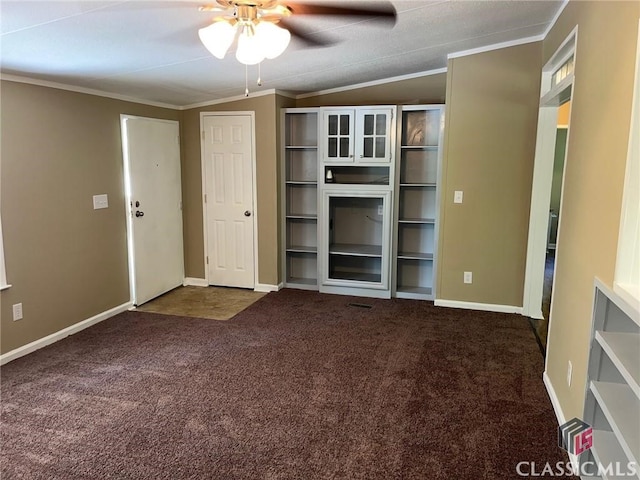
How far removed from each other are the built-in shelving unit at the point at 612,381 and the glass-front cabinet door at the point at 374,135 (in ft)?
9.92

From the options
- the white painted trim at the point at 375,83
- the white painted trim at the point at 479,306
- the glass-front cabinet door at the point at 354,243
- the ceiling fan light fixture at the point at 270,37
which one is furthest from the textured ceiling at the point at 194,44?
the white painted trim at the point at 479,306

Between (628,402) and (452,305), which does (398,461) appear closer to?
(628,402)

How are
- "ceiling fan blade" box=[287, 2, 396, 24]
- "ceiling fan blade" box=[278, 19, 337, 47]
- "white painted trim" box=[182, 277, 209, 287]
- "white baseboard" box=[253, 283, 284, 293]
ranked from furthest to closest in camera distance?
"white painted trim" box=[182, 277, 209, 287]
"white baseboard" box=[253, 283, 284, 293]
"ceiling fan blade" box=[278, 19, 337, 47]
"ceiling fan blade" box=[287, 2, 396, 24]

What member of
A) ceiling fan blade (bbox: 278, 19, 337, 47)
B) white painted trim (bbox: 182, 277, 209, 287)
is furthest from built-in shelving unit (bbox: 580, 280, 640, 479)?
white painted trim (bbox: 182, 277, 209, 287)

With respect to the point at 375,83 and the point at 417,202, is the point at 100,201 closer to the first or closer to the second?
the point at 375,83

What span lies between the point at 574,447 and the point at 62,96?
14.1ft

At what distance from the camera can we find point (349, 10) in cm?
266

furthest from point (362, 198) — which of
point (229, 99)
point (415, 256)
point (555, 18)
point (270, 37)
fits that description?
point (270, 37)

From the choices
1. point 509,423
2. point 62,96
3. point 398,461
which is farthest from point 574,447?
point 62,96

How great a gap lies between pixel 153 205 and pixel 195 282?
3.79ft

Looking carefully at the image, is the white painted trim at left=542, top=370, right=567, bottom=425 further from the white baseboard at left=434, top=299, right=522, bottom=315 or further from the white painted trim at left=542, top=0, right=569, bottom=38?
the white painted trim at left=542, top=0, right=569, bottom=38

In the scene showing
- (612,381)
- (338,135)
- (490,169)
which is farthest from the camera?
(338,135)

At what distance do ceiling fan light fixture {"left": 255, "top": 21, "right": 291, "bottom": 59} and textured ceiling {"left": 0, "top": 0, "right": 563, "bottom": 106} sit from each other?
36 cm

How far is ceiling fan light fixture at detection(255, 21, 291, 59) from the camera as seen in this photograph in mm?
2215
